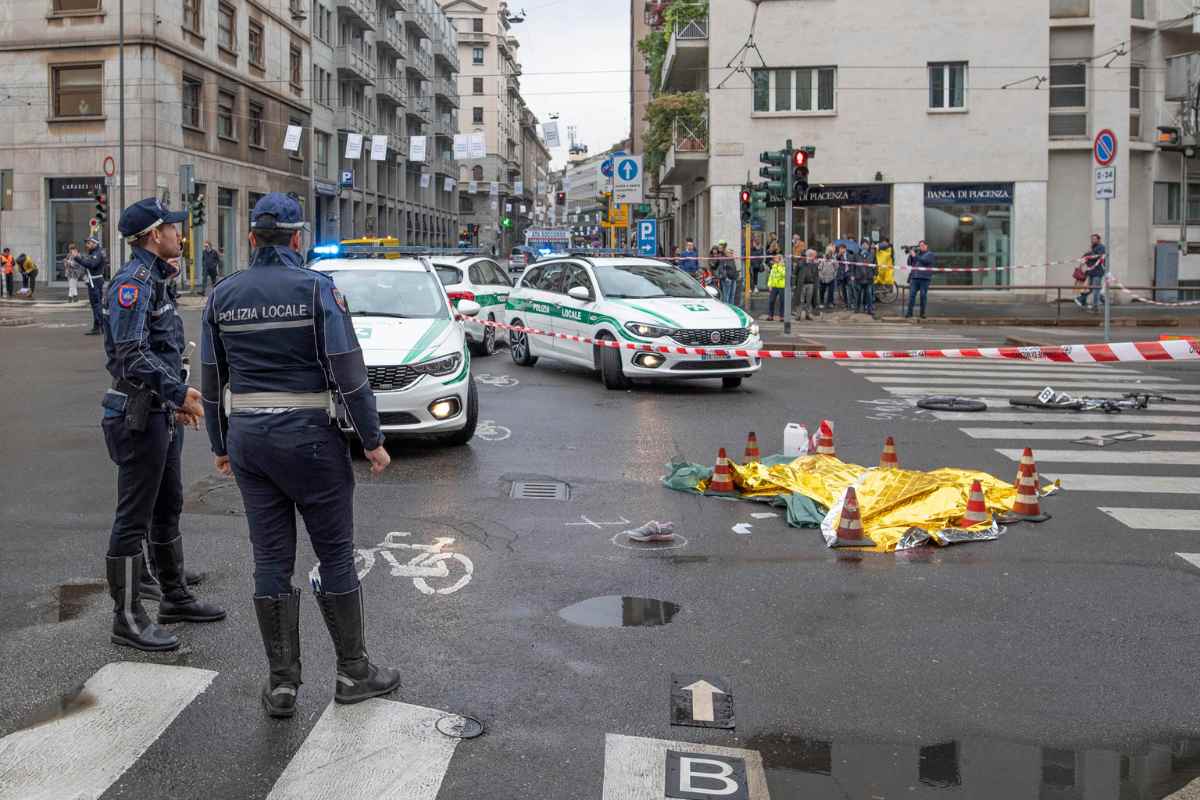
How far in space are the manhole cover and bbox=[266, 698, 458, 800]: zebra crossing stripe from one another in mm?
30

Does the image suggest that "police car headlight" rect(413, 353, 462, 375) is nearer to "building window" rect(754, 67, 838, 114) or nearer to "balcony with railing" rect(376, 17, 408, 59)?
"building window" rect(754, 67, 838, 114)

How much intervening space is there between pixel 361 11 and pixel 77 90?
85.5ft

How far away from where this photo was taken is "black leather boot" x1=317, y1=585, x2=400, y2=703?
15.5 feet

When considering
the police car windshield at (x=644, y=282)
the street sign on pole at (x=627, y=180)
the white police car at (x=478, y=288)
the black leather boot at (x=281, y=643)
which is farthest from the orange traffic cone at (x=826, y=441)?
the street sign on pole at (x=627, y=180)

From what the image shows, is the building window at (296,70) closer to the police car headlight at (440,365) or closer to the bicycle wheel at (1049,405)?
the bicycle wheel at (1049,405)

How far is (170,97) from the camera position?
41.8 metres

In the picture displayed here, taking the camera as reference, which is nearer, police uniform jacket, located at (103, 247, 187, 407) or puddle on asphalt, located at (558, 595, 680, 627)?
police uniform jacket, located at (103, 247, 187, 407)

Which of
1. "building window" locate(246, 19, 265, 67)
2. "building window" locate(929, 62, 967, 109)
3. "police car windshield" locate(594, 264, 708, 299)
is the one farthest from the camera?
"building window" locate(246, 19, 265, 67)

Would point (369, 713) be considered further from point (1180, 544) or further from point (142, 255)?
point (1180, 544)

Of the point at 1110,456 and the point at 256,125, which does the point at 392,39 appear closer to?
the point at 256,125

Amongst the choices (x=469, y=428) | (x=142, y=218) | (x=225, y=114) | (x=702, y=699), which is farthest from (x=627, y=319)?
(x=225, y=114)

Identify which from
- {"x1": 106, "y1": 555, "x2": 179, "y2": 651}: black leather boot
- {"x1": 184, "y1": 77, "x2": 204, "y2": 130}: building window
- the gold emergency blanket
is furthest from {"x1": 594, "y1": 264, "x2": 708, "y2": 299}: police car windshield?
{"x1": 184, "y1": 77, "x2": 204, "y2": 130}: building window

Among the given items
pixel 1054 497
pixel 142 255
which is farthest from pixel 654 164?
pixel 142 255

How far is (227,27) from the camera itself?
4750 centimetres
